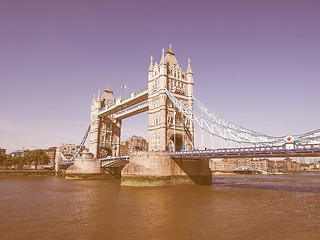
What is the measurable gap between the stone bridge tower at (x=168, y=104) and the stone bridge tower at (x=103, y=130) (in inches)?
1028

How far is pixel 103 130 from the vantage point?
69.4m

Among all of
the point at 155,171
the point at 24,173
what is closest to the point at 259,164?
the point at 24,173

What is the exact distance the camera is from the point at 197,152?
108 feet

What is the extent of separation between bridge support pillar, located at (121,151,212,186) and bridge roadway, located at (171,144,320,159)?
2517 mm

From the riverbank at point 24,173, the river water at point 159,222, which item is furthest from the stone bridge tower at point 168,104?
the riverbank at point 24,173

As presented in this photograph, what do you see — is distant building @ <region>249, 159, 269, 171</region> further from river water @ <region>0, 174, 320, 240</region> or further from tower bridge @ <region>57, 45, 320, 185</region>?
river water @ <region>0, 174, 320, 240</region>

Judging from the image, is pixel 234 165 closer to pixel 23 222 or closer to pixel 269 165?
pixel 269 165

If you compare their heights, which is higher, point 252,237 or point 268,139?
point 268,139

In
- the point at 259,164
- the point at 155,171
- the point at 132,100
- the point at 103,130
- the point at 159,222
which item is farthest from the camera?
the point at 259,164

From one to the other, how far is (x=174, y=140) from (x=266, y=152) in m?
16.6

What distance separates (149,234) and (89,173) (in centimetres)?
4851

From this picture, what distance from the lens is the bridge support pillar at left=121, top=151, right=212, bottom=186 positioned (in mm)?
34250

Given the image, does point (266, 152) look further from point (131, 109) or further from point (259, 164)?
point (259, 164)

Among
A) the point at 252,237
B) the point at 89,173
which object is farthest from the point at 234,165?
the point at 252,237
